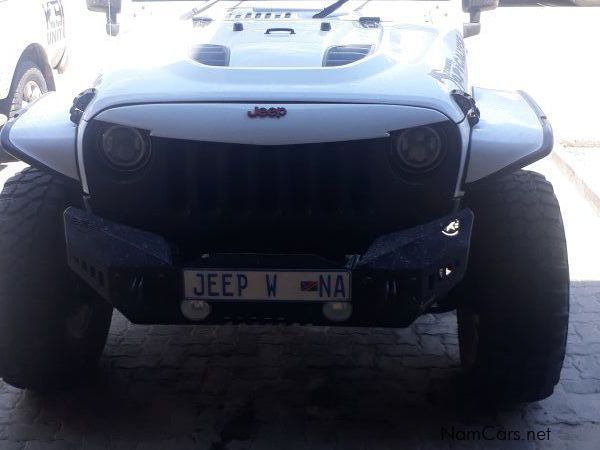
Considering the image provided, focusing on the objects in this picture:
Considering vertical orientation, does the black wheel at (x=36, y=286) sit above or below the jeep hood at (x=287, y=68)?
below

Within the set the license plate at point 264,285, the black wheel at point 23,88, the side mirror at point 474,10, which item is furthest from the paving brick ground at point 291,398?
the black wheel at point 23,88

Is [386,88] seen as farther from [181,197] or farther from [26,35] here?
[26,35]

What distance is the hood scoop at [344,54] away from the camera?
3367 mm

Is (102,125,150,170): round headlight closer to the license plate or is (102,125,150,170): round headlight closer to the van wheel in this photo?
the license plate

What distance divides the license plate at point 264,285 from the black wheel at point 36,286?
615 millimetres

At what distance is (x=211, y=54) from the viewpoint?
138 inches

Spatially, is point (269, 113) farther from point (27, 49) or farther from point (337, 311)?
point (27, 49)

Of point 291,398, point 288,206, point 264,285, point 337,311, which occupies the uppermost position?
point 288,206

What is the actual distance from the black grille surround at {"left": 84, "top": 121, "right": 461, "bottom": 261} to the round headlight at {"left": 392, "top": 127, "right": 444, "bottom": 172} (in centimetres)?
3

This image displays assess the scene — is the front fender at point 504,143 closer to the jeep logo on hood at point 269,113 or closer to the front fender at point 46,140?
the jeep logo on hood at point 269,113

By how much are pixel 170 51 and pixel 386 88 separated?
97 centimetres

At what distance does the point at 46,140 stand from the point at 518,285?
5.90 ft

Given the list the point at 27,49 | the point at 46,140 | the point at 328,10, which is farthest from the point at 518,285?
the point at 27,49

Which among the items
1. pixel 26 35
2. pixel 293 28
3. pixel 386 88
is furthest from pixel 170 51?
pixel 26 35
